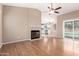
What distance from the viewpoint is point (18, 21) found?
427cm

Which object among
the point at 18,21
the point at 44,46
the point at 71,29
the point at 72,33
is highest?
the point at 18,21

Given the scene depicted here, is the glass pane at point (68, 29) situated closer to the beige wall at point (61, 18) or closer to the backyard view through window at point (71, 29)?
the backyard view through window at point (71, 29)

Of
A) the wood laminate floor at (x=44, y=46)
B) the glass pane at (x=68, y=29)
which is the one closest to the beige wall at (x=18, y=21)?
the wood laminate floor at (x=44, y=46)

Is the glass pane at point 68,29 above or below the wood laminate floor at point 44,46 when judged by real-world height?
above

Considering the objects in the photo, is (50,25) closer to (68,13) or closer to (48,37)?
(48,37)

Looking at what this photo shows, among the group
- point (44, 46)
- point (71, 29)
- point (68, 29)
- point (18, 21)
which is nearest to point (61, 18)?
point (68, 29)

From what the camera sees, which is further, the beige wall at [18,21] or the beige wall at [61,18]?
the beige wall at [18,21]

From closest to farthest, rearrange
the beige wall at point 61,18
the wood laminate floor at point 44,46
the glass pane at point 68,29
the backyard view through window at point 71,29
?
the backyard view through window at point 71,29
the glass pane at point 68,29
the beige wall at point 61,18
the wood laminate floor at point 44,46

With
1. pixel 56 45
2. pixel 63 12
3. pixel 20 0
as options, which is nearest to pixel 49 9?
pixel 63 12

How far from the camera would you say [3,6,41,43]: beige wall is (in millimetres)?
3758

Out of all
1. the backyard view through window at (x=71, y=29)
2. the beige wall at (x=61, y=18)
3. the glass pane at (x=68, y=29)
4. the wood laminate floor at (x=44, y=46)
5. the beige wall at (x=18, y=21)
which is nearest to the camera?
the backyard view through window at (x=71, y=29)

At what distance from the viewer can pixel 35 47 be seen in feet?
13.3

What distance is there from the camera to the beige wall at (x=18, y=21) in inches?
148

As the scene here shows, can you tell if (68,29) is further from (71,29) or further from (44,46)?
(44,46)
